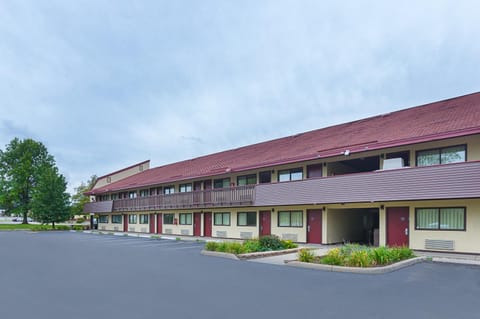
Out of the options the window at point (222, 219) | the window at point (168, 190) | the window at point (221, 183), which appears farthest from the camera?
the window at point (168, 190)

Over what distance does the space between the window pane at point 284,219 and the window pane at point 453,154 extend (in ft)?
31.1

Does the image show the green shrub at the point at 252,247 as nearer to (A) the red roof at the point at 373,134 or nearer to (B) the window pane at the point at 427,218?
(A) the red roof at the point at 373,134

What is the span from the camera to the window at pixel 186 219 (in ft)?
94.7

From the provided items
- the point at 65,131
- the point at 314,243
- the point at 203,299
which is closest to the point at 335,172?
the point at 314,243

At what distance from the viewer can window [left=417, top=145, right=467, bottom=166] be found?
14.6m

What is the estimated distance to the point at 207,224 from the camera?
27.1 metres

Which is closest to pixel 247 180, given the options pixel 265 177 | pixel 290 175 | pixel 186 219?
pixel 265 177

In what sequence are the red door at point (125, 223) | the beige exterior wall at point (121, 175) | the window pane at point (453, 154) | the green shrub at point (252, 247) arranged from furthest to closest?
the beige exterior wall at point (121, 175), the red door at point (125, 223), the green shrub at point (252, 247), the window pane at point (453, 154)

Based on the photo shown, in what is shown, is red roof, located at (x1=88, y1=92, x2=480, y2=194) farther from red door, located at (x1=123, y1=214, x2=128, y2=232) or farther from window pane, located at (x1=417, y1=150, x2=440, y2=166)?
red door, located at (x1=123, y1=214, x2=128, y2=232)

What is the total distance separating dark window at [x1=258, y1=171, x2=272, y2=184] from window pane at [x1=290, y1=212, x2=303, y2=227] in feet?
9.55

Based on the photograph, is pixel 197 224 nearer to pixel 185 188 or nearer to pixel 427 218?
pixel 185 188

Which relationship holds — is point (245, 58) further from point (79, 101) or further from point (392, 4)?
point (79, 101)

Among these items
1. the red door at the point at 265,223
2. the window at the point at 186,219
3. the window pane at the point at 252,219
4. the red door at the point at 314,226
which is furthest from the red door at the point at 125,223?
the red door at the point at 314,226

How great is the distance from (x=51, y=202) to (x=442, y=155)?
45.1 meters
